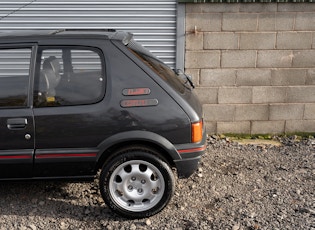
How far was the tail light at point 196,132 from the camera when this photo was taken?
11.5 ft

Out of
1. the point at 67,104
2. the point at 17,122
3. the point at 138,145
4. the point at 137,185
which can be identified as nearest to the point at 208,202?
the point at 137,185

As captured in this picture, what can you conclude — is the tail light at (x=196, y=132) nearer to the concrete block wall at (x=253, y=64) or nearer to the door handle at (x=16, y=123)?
the door handle at (x=16, y=123)

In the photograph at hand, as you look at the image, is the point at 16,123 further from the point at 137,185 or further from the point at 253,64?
the point at 253,64

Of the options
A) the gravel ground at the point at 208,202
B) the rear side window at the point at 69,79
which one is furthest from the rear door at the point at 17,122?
the gravel ground at the point at 208,202

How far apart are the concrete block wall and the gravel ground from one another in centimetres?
107

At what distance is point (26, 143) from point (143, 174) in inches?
42.8

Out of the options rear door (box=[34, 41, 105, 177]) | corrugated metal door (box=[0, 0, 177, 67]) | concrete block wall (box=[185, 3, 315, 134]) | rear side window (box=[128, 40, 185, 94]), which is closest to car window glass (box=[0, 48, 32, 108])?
rear door (box=[34, 41, 105, 177])

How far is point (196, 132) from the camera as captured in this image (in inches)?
139

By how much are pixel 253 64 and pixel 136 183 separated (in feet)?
9.91

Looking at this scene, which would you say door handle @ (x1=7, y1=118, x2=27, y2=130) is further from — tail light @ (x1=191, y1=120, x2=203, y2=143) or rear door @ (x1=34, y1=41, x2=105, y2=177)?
tail light @ (x1=191, y1=120, x2=203, y2=143)

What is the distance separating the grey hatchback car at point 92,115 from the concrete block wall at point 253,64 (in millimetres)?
2299

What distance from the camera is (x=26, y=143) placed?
348 cm

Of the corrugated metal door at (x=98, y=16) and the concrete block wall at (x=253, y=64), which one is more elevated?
the corrugated metal door at (x=98, y=16)

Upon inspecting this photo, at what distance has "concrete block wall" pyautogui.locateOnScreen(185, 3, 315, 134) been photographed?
559cm
